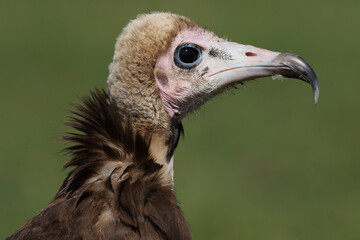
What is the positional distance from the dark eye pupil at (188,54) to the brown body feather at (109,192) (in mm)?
463

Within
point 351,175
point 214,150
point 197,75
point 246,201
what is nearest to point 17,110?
point 214,150

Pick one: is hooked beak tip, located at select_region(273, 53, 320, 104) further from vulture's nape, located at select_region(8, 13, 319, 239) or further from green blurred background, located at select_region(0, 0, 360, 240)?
green blurred background, located at select_region(0, 0, 360, 240)

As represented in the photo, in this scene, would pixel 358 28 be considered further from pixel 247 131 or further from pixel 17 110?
pixel 17 110

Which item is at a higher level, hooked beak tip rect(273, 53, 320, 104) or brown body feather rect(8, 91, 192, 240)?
hooked beak tip rect(273, 53, 320, 104)

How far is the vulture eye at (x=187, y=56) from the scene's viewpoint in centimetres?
441

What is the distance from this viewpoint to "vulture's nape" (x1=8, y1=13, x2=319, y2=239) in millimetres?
3912

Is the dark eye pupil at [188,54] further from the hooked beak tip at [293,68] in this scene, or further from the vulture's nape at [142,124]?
the hooked beak tip at [293,68]

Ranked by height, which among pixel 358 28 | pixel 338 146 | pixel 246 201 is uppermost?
pixel 358 28

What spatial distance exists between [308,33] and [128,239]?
11519 mm

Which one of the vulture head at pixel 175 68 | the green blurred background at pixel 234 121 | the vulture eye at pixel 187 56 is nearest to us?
the vulture head at pixel 175 68

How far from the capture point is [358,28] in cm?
1508

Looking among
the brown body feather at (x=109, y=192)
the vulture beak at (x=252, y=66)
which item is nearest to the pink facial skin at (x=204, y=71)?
the vulture beak at (x=252, y=66)

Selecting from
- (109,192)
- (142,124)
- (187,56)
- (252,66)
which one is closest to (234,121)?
(187,56)

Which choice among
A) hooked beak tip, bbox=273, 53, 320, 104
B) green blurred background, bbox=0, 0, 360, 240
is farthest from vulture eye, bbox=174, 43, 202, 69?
green blurred background, bbox=0, 0, 360, 240
